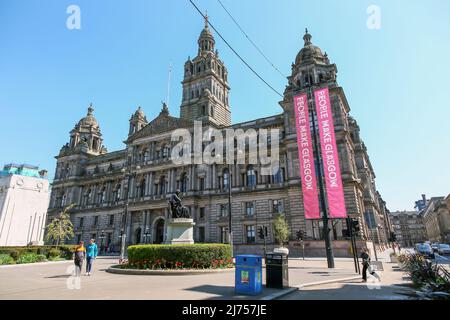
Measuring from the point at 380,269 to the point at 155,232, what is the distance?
1290 inches

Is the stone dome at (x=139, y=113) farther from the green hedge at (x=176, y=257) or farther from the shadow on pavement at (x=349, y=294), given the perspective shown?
the shadow on pavement at (x=349, y=294)

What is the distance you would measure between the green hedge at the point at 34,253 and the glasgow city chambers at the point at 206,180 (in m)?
6.10

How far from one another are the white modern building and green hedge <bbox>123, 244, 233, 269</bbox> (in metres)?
7.55

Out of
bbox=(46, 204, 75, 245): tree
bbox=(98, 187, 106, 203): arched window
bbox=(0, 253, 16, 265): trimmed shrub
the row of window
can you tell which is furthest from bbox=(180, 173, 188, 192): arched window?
bbox=(0, 253, 16, 265): trimmed shrub

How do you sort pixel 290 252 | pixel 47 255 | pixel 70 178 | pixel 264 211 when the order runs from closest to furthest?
pixel 47 255, pixel 290 252, pixel 264 211, pixel 70 178

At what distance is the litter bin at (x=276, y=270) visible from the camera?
923cm

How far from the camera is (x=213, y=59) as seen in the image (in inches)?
2229

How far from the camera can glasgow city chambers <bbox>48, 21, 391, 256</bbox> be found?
33.4 meters

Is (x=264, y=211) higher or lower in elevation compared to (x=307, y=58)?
lower

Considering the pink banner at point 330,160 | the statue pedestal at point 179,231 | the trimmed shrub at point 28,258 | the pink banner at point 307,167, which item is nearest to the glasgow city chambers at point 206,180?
the pink banner at point 330,160
